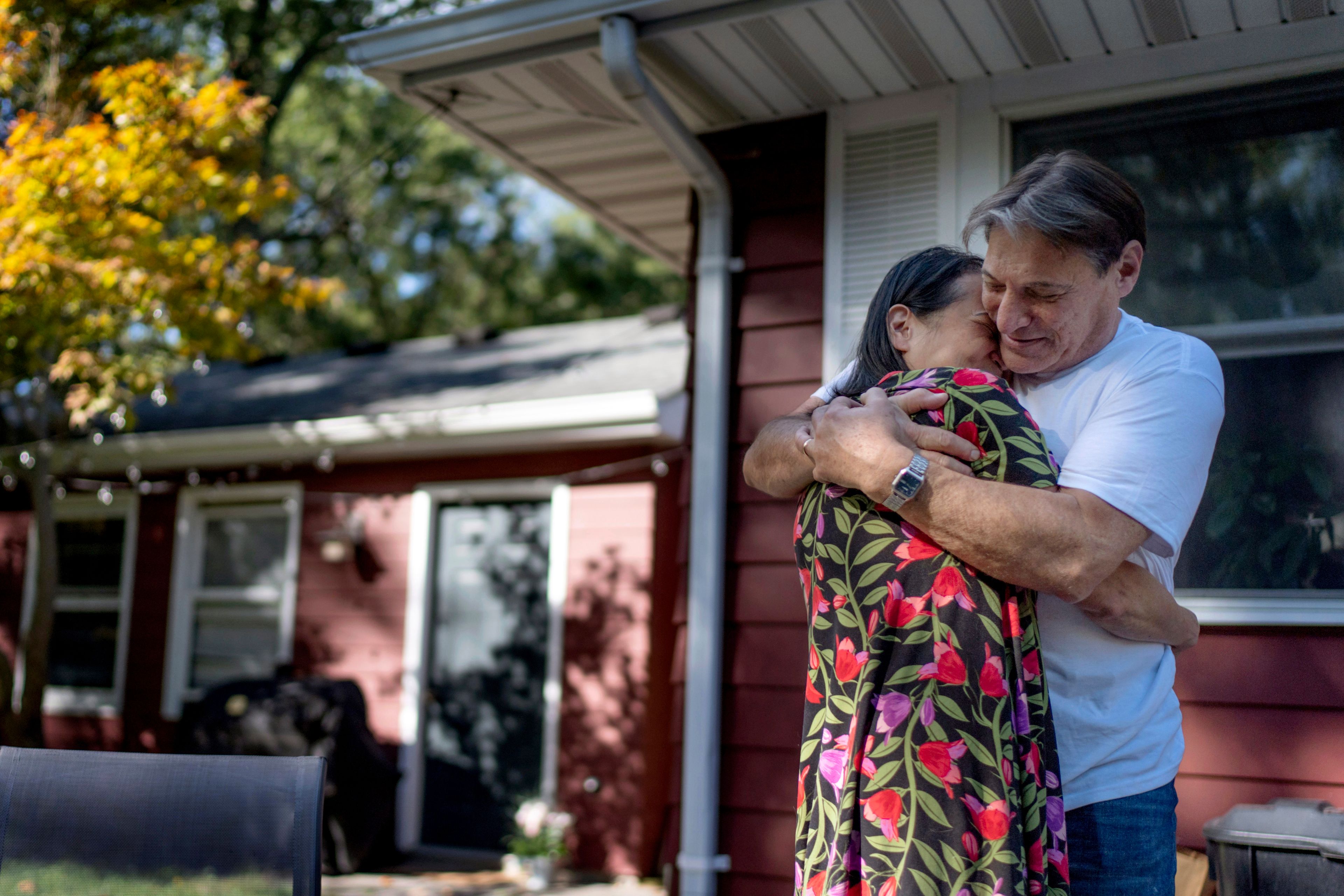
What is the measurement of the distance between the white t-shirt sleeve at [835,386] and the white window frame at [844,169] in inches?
51.4

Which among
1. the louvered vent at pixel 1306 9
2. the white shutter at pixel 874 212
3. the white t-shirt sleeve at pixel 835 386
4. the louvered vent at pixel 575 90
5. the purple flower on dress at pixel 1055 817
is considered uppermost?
the louvered vent at pixel 575 90

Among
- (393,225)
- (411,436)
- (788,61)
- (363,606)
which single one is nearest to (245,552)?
(363,606)

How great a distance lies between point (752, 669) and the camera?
314 cm

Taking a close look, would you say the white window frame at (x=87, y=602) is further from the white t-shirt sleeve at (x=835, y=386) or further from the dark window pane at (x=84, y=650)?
the white t-shirt sleeve at (x=835, y=386)

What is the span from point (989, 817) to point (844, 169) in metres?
2.32

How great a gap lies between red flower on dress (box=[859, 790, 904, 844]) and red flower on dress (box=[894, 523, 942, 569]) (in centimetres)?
25

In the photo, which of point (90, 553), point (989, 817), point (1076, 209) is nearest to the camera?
point (989, 817)

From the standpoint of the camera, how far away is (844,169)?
313cm

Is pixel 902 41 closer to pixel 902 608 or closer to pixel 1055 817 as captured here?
pixel 902 608

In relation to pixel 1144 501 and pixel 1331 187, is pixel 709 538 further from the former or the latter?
pixel 1144 501

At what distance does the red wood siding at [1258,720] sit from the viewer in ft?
7.86

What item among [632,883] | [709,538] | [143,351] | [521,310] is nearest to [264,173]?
[521,310]

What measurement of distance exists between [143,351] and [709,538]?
4.11 meters

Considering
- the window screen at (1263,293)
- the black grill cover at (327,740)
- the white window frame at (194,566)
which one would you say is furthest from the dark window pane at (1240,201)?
the white window frame at (194,566)
